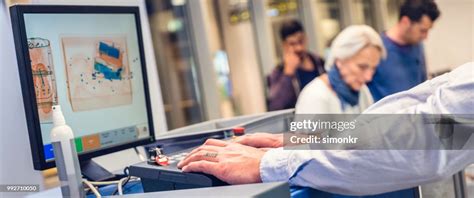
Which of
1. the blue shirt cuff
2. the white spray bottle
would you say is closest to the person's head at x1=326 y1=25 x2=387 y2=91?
the blue shirt cuff

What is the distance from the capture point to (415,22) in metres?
2.36

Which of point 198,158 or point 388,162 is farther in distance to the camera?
point 198,158

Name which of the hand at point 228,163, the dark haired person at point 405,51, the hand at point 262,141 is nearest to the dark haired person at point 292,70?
the dark haired person at point 405,51

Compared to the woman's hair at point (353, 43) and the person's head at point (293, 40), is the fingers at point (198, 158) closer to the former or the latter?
the woman's hair at point (353, 43)

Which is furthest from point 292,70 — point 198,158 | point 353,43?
point 198,158

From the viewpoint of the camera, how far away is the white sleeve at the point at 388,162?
67cm

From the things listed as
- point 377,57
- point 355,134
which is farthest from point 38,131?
point 377,57

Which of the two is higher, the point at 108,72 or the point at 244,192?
the point at 108,72

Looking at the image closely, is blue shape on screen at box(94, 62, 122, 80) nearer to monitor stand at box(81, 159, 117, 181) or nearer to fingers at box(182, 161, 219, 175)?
monitor stand at box(81, 159, 117, 181)

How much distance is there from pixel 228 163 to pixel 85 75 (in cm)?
46

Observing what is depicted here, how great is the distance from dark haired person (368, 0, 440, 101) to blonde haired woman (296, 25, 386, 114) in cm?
6

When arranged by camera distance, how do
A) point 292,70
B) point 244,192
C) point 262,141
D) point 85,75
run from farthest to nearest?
point 292,70 → point 85,75 → point 262,141 → point 244,192

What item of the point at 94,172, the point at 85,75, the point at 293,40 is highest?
the point at 293,40

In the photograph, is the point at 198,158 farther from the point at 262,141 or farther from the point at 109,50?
Result: the point at 109,50
